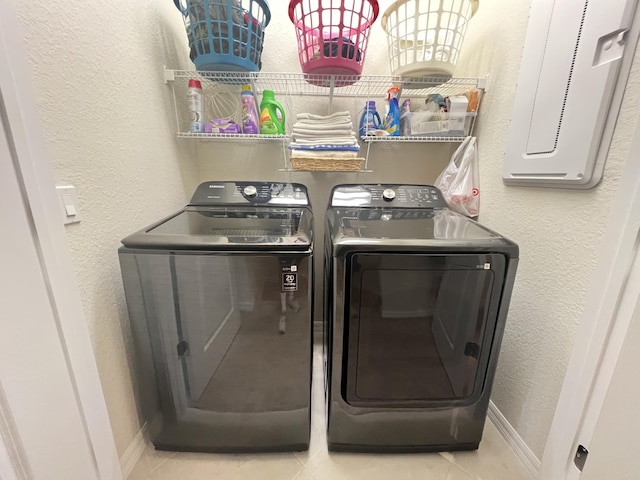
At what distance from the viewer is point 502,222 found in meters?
1.31

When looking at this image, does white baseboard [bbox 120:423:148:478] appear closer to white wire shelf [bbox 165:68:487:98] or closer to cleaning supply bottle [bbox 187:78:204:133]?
cleaning supply bottle [bbox 187:78:204:133]

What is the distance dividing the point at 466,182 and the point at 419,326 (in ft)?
3.03

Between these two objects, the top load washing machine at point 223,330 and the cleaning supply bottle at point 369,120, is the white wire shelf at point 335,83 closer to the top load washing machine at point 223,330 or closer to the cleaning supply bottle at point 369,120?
the cleaning supply bottle at point 369,120

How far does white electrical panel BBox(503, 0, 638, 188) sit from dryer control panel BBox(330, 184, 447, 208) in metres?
0.43

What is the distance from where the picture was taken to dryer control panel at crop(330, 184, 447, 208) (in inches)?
61.9

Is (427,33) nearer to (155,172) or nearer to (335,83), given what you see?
(335,83)

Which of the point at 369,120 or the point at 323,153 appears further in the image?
the point at 369,120

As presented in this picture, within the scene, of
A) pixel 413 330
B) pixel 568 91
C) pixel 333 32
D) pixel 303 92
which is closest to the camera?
pixel 568 91

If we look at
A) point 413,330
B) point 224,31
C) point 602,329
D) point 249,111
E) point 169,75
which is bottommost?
point 413,330

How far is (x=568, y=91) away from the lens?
0.95 meters

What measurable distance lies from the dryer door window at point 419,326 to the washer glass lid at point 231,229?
0.97 ft

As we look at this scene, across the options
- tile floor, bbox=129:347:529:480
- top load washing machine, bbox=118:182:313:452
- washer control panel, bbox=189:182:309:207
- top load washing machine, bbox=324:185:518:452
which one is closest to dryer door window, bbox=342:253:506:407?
top load washing machine, bbox=324:185:518:452

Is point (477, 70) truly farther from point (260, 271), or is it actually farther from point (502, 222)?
point (260, 271)

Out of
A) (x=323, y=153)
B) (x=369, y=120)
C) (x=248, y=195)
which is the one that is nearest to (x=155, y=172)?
(x=248, y=195)
